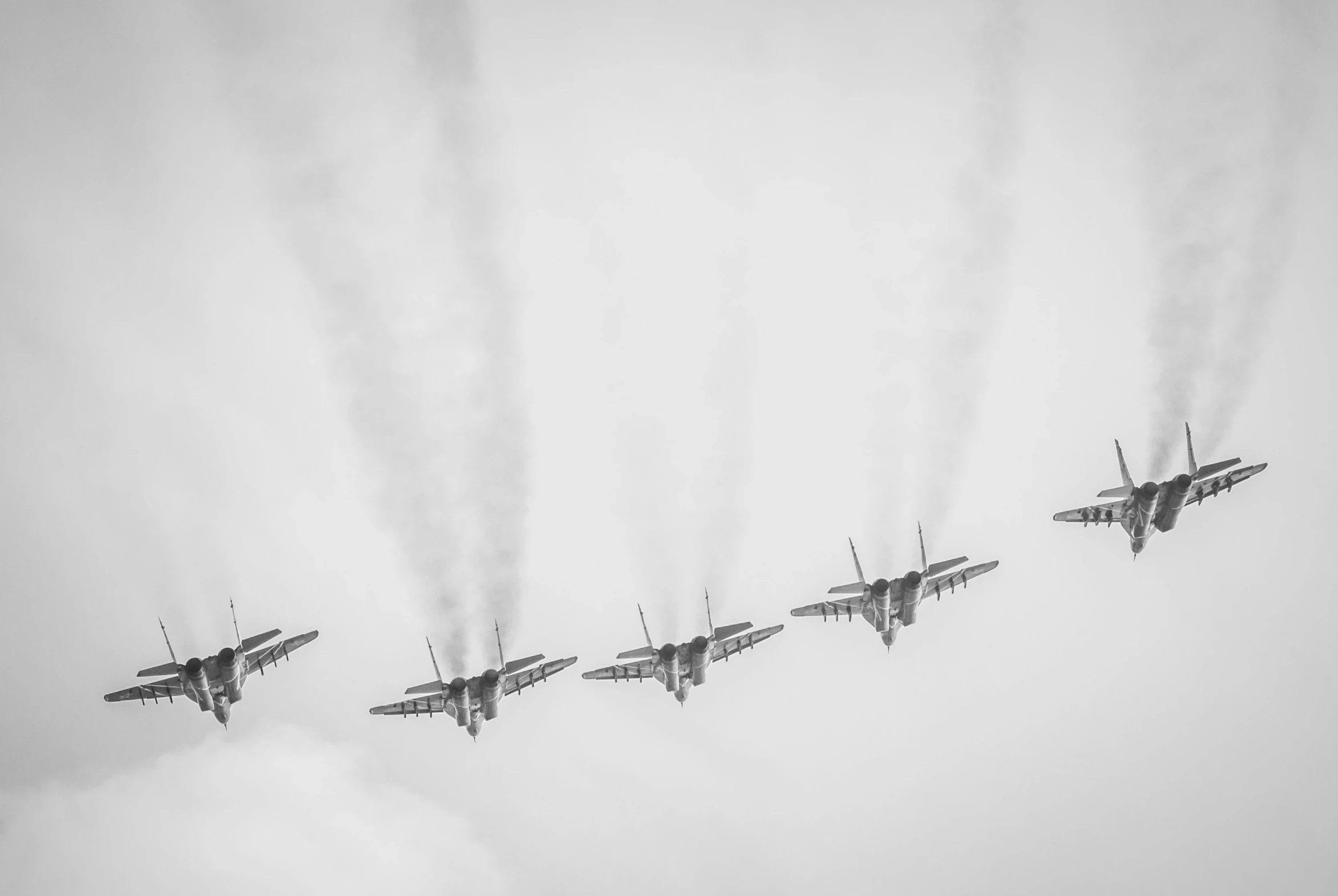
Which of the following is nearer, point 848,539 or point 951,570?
point 848,539

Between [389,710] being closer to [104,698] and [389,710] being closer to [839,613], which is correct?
[104,698]

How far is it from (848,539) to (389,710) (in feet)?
88.2

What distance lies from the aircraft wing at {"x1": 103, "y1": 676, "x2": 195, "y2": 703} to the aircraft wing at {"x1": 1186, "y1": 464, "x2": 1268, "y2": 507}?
172 feet

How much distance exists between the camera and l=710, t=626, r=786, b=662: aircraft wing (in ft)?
183

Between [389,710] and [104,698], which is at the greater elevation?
[104,698]

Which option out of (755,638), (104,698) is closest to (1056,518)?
(755,638)

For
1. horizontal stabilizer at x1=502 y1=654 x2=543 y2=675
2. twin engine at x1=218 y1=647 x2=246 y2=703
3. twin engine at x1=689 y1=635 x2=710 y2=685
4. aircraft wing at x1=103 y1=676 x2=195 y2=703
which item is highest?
aircraft wing at x1=103 y1=676 x2=195 y2=703

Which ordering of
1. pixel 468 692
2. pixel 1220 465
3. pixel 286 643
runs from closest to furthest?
pixel 1220 465 < pixel 468 692 < pixel 286 643

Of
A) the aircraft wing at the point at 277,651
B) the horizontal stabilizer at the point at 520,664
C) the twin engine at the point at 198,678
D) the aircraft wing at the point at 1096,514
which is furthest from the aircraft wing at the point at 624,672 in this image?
the aircraft wing at the point at 1096,514

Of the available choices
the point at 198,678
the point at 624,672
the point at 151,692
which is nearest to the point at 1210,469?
the point at 624,672

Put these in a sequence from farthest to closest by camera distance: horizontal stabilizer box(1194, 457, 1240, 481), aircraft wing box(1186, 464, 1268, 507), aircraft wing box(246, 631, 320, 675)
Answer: aircraft wing box(246, 631, 320, 675)
aircraft wing box(1186, 464, 1268, 507)
horizontal stabilizer box(1194, 457, 1240, 481)

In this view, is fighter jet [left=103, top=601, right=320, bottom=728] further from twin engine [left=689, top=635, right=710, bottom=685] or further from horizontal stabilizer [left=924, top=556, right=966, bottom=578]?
horizontal stabilizer [left=924, top=556, right=966, bottom=578]

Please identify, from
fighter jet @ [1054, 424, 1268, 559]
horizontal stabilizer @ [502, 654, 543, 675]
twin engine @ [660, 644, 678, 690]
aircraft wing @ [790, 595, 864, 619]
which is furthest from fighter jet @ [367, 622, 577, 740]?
fighter jet @ [1054, 424, 1268, 559]

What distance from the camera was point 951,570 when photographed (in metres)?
53.6
